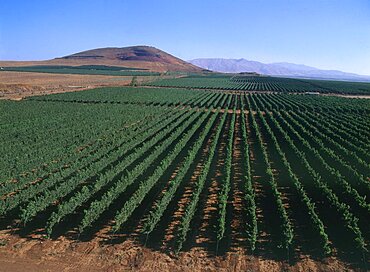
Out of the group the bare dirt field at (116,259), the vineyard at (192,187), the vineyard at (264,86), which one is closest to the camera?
the bare dirt field at (116,259)

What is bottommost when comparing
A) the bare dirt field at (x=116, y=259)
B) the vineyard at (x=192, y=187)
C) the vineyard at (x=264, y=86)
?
the bare dirt field at (x=116, y=259)

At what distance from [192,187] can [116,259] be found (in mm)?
6549

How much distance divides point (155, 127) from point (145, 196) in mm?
16008

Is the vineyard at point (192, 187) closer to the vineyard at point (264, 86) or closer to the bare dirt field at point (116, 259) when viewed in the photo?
the bare dirt field at point (116, 259)

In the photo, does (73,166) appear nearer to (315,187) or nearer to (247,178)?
(247,178)

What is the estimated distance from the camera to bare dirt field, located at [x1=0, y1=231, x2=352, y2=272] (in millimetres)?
10781

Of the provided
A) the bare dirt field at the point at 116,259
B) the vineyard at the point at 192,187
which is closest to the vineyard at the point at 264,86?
the vineyard at the point at 192,187

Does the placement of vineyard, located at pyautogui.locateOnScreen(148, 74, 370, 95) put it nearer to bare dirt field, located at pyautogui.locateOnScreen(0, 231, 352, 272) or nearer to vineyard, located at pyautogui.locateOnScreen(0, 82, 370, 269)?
vineyard, located at pyautogui.locateOnScreen(0, 82, 370, 269)

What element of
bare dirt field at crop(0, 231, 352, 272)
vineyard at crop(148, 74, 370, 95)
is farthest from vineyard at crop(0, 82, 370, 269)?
vineyard at crop(148, 74, 370, 95)

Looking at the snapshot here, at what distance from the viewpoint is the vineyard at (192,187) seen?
1245 cm

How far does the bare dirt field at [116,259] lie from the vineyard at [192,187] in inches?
16.5

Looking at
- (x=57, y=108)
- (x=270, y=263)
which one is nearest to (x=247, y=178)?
(x=270, y=263)

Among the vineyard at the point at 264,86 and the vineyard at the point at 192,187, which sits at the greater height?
the vineyard at the point at 264,86

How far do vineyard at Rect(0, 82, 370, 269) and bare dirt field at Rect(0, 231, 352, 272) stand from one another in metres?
0.42
